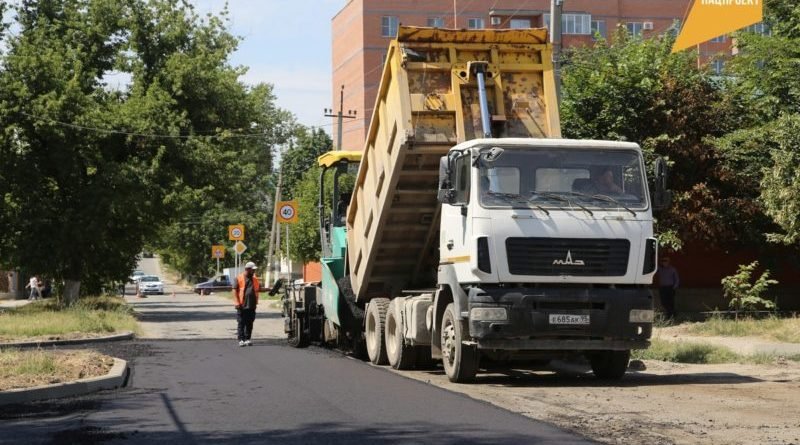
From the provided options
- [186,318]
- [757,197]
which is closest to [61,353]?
[757,197]

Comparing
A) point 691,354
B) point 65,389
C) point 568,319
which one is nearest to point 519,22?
point 691,354

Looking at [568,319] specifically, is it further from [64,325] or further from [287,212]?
[287,212]

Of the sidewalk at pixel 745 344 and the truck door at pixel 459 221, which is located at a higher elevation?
the truck door at pixel 459 221

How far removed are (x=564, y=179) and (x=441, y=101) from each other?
2.05 m

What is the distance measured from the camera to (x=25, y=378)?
1405 cm

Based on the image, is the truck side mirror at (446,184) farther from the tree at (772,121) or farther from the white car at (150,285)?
the white car at (150,285)

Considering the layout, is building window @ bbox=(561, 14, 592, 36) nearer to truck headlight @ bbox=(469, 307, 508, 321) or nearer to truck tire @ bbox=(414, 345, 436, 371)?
truck tire @ bbox=(414, 345, 436, 371)

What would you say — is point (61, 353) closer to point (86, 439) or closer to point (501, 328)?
point (501, 328)

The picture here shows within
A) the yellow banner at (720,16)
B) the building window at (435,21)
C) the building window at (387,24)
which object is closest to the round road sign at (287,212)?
the yellow banner at (720,16)

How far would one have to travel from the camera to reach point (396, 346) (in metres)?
17.5

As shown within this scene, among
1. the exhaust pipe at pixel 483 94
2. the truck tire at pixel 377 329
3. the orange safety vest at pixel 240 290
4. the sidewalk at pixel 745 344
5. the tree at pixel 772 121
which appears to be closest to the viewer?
the exhaust pipe at pixel 483 94

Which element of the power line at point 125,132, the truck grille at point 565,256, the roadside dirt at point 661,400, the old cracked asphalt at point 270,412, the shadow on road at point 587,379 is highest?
the power line at point 125,132

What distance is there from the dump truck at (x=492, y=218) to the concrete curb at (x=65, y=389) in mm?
3998

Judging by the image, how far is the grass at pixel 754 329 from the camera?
21203mm
